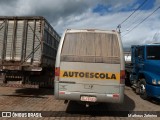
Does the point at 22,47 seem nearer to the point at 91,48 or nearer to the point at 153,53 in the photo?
the point at 91,48

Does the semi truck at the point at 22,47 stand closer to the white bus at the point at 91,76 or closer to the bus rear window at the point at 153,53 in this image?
the white bus at the point at 91,76

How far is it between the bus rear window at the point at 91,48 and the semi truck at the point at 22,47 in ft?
9.44

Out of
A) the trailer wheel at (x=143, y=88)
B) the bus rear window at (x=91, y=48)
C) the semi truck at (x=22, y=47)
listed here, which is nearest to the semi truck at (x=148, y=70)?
the trailer wheel at (x=143, y=88)

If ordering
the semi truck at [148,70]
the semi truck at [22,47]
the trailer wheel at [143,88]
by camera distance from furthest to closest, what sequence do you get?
the trailer wheel at [143,88] → the semi truck at [22,47] → the semi truck at [148,70]

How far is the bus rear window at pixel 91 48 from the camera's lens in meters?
7.32

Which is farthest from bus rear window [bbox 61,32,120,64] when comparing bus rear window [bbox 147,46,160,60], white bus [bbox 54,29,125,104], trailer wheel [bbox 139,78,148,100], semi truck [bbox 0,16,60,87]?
trailer wheel [bbox 139,78,148,100]

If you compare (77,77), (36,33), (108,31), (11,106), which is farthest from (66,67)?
(36,33)

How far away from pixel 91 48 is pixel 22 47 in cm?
406

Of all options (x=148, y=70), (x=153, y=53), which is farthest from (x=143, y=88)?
(x=153, y=53)

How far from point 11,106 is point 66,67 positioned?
2854 millimetres

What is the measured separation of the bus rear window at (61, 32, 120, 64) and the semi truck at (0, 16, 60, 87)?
2.88 meters

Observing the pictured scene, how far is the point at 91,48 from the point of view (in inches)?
294

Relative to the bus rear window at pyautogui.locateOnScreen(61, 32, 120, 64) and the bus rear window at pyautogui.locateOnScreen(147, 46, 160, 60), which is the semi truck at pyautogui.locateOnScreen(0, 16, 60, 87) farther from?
the bus rear window at pyautogui.locateOnScreen(147, 46, 160, 60)

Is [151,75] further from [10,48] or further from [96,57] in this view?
[10,48]
